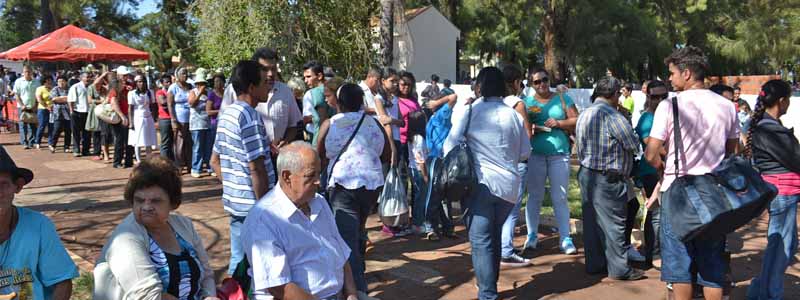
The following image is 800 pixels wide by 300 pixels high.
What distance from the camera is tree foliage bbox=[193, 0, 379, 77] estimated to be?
1234 cm

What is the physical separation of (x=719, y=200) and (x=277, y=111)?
342 cm

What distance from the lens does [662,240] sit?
4.41 meters

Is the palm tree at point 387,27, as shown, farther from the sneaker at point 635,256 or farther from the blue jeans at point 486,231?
the blue jeans at point 486,231

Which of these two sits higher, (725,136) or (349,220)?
(725,136)

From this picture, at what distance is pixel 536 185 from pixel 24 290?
14.9 ft

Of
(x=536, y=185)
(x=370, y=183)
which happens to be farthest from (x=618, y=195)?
(x=370, y=183)

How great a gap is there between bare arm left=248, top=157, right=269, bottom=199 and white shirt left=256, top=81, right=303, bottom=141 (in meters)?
1.61

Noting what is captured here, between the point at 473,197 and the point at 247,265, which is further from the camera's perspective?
the point at 473,197

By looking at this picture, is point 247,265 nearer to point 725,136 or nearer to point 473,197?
point 473,197

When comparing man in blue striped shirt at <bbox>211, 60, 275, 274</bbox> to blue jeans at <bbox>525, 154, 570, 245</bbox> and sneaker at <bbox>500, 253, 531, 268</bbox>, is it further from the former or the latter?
blue jeans at <bbox>525, 154, 570, 245</bbox>

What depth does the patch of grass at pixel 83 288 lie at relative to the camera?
506 centimetres

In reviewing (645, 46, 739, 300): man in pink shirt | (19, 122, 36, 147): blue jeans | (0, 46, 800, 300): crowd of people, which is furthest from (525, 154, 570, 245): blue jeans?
(19, 122, 36, 147): blue jeans

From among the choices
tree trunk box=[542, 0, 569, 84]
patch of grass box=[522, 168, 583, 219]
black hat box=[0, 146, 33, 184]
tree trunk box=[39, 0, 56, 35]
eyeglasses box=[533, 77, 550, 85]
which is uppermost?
tree trunk box=[39, 0, 56, 35]

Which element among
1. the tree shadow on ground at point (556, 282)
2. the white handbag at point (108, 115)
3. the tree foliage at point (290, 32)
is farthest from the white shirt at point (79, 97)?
the tree shadow on ground at point (556, 282)
